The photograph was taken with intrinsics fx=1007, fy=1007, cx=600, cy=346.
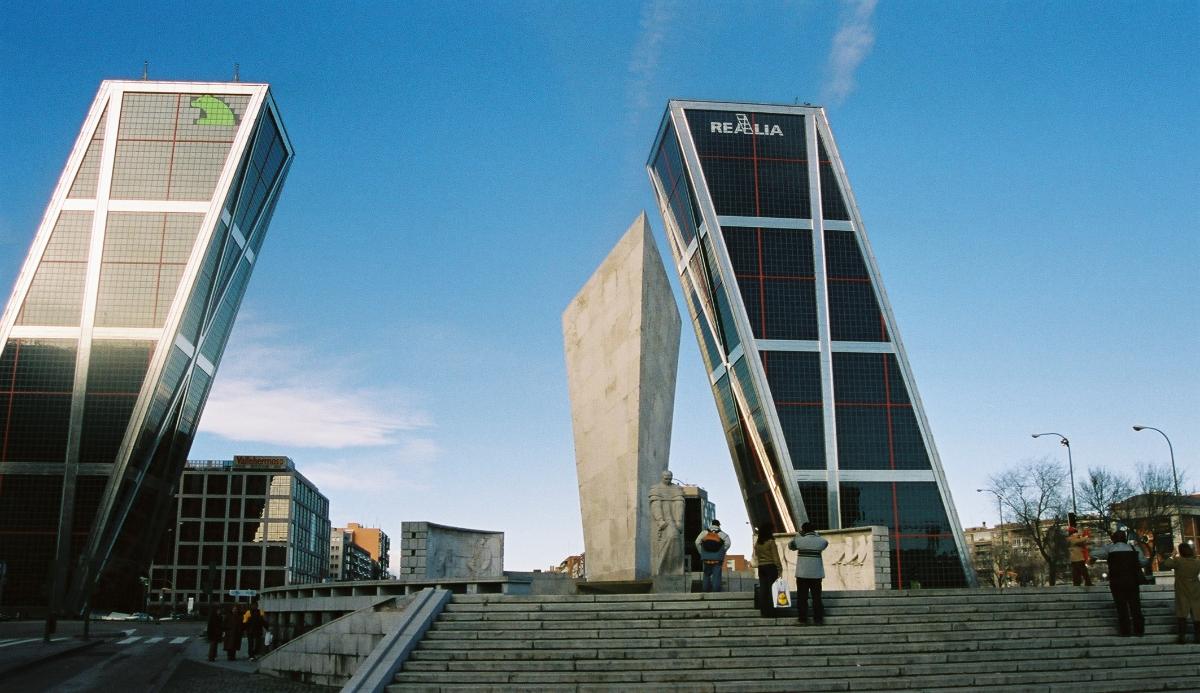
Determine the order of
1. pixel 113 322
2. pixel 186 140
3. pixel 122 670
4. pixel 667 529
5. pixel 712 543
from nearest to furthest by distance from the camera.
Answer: pixel 712 543 < pixel 667 529 < pixel 122 670 < pixel 113 322 < pixel 186 140

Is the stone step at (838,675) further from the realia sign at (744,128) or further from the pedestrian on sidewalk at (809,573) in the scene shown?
the realia sign at (744,128)

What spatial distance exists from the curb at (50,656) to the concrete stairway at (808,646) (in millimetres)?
10489

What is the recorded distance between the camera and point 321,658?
666 inches

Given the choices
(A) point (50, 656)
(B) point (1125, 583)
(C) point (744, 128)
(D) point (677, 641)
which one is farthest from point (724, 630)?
(C) point (744, 128)

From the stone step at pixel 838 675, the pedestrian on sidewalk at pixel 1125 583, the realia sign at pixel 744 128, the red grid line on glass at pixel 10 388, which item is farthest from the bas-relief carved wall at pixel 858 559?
the red grid line on glass at pixel 10 388

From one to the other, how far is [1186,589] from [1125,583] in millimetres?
671

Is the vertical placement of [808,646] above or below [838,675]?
above

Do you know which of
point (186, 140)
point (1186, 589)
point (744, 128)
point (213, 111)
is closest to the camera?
point (1186, 589)

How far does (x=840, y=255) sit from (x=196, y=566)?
7397 centimetres

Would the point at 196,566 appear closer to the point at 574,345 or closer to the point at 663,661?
the point at 574,345

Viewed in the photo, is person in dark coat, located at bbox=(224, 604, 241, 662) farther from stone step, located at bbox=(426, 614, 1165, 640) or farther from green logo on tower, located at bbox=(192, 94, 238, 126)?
green logo on tower, located at bbox=(192, 94, 238, 126)

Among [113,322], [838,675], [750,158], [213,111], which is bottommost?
[838,675]

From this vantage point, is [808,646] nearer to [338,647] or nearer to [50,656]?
[338,647]

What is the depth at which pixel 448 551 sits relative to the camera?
25.5 metres
